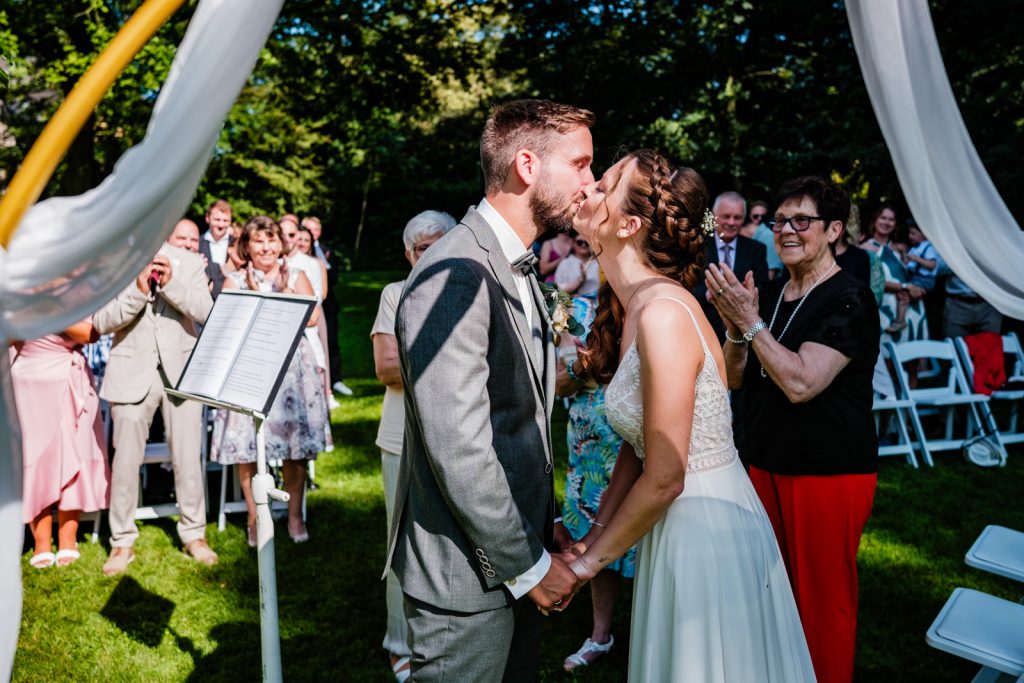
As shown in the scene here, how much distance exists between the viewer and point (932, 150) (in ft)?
6.82

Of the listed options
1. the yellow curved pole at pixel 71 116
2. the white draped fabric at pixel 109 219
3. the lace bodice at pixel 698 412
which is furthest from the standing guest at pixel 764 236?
the yellow curved pole at pixel 71 116

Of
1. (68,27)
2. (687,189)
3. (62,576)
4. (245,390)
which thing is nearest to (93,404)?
(62,576)

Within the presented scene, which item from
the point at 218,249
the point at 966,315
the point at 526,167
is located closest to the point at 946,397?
the point at 966,315

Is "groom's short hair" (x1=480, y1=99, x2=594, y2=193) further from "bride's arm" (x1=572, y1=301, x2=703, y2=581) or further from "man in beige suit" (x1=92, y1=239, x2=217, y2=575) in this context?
"man in beige suit" (x1=92, y1=239, x2=217, y2=575)

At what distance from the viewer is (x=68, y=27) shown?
14.0 metres

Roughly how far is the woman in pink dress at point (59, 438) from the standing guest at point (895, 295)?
7720 millimetres

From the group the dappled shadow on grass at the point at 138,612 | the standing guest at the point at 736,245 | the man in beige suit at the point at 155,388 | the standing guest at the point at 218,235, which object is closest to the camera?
the dappled shadow on grass at the point at 138,612

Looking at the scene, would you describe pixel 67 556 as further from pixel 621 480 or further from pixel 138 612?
pixel 621 480

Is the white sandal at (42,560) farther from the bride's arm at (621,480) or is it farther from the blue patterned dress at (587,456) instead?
the bride's arm at (621,480)

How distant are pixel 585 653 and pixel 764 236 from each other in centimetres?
638

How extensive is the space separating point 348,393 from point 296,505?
16.2 ft

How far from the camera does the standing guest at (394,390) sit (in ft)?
12.7

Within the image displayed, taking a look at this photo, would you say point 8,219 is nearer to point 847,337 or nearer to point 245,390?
point 245,390

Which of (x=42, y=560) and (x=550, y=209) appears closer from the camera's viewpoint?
(x=550, y=209)
